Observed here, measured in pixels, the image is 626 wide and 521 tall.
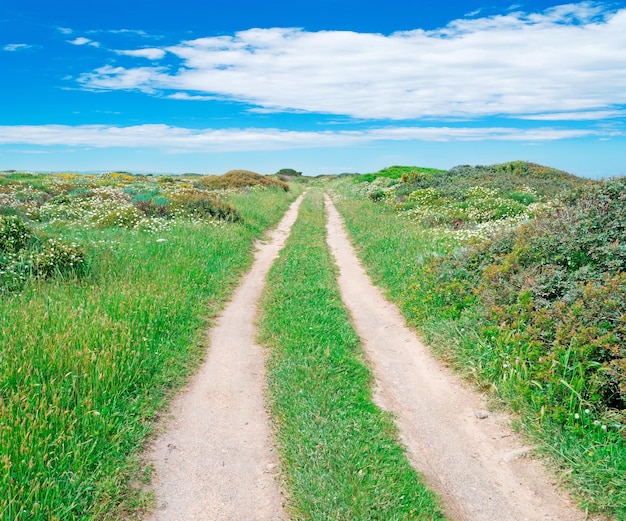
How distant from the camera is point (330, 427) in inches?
199

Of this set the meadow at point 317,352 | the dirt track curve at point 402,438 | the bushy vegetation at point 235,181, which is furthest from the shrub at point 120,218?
the bushy vegetation at point 235,181

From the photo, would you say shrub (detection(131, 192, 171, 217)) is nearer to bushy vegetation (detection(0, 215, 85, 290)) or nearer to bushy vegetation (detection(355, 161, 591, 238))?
bushy vegetation (detection(0, 215, 85, 290))

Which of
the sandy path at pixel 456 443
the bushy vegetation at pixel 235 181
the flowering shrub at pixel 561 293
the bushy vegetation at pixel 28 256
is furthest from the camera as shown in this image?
the bushy vegetation at pixel 235 181

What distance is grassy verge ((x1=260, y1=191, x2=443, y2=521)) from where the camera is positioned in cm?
404

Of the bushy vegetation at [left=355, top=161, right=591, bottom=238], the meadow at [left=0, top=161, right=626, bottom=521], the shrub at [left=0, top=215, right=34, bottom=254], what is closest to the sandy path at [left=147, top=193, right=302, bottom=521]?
the meadow at [left=0, top=161, right=626, bottom=521]

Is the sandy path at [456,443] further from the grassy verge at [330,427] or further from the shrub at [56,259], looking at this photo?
the shrub at [56,259]

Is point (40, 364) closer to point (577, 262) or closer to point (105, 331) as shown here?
point (105, 331)

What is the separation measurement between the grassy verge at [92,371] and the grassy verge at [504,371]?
3.80 meters

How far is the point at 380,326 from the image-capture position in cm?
869

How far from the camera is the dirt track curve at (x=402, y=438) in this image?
4.18m

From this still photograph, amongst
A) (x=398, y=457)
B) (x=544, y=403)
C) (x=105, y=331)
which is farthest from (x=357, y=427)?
(x=105, y=331)

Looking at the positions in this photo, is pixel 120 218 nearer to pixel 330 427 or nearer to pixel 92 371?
pixel 92 371

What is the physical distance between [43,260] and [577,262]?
374 inches

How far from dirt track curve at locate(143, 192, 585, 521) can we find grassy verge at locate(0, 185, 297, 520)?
0.39 meters
